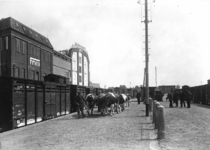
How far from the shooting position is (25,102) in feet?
40.8

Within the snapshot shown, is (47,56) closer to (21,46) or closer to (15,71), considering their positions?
(21,46)

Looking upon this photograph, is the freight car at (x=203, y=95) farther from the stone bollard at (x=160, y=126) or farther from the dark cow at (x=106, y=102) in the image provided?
the stone bollard at (x=160, y=126)

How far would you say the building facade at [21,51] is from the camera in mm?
30453

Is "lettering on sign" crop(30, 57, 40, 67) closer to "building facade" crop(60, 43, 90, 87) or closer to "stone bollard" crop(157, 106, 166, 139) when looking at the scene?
"building facade" crop(60, 43, 90, 87)

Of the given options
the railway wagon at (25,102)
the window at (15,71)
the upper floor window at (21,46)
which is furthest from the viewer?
the upper floor window at (21,46)

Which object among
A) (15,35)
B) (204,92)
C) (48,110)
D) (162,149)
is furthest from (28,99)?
(204,92)

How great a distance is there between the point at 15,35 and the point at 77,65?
27.2 m

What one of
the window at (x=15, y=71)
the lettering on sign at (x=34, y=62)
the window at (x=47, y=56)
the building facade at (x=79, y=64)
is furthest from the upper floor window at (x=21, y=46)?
the building facade at (x=79, y=64)

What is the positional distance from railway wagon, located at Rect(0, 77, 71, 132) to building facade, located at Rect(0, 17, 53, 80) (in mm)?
15513

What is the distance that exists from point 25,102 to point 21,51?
72.6ft

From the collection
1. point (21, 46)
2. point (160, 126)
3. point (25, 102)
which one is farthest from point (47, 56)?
point (160, 126)

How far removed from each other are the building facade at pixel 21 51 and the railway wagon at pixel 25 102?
50.9 ft

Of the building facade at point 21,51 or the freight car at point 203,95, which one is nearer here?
the freight car at point 203,95

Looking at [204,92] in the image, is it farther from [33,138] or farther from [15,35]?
[33,138]
